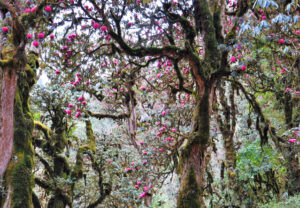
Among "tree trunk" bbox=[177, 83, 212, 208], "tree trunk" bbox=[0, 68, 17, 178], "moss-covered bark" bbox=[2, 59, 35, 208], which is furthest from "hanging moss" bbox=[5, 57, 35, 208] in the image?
"tree trunk" bbox=[177, 83, 212, 208]

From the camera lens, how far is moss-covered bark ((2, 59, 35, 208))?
5.04 metres

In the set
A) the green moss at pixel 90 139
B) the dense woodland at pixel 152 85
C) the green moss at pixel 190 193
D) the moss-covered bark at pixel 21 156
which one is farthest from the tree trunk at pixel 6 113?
the green moss at pixel 190 193

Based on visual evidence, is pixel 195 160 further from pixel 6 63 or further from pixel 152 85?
pixel 6 63

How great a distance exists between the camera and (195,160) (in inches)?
167

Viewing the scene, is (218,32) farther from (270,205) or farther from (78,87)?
(270,205)

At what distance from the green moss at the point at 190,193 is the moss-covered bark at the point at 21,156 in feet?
10.7

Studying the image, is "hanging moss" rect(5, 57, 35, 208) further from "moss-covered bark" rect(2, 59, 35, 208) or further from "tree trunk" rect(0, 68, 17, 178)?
"tree trunk" rect(0, 68, 17, 178)

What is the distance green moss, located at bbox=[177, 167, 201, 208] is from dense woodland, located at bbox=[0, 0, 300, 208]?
0.6 inches

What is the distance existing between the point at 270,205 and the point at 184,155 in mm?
3490

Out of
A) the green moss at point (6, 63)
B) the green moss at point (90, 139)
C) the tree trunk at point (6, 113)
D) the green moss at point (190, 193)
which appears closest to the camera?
the green moss at point (190, 193)

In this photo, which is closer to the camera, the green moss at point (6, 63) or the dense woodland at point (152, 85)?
the dense woodland at point (152, 85)

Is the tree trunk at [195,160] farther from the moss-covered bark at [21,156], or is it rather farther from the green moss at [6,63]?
the green moss at [6,63]

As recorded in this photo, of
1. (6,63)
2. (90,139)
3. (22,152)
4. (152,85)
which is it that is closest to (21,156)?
(22,152)

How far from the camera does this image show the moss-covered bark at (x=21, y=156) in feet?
16.5
